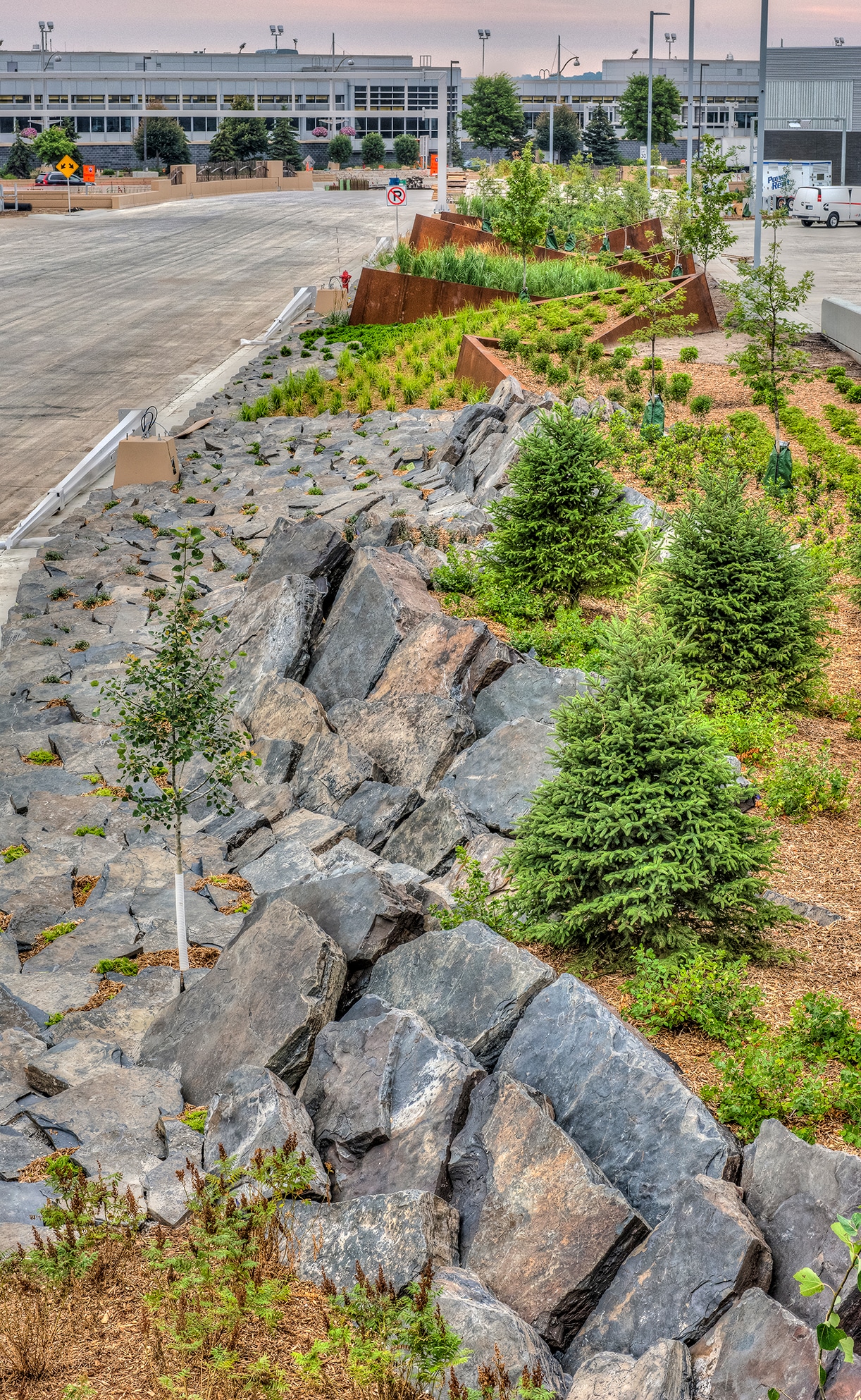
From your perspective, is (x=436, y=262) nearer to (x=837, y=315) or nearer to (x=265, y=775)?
(x=837, y=315)

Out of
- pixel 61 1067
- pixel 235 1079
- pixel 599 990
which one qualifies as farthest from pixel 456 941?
pixel 61 1067

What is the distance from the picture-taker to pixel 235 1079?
20.0 feet

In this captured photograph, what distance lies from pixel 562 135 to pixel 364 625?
10610 cm

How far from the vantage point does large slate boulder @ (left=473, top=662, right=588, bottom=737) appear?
31.5ft

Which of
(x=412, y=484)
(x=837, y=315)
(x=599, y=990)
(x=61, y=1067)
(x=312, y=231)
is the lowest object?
(x=61, y=1067)

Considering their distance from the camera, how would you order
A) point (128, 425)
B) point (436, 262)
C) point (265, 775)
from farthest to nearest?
1. point (436, 262)
2. point (128, 425)
3. point (265, 775)

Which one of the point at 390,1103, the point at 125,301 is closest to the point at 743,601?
the point at 390,1103

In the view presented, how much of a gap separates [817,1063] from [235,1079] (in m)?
2.75

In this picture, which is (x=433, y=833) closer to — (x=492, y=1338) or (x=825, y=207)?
(x=492, y=1338)

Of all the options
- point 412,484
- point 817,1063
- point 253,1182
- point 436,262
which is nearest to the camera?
point 253,1182

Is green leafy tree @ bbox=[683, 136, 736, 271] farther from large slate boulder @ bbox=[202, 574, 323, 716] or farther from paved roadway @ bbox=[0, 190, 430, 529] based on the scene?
large slate boulder @ bbox=[202, 574, 323, 716]

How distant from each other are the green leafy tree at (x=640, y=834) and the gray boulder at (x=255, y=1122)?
1.75m

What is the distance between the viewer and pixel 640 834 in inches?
268

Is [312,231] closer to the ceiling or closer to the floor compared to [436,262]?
Answer: closer to the ceiling
